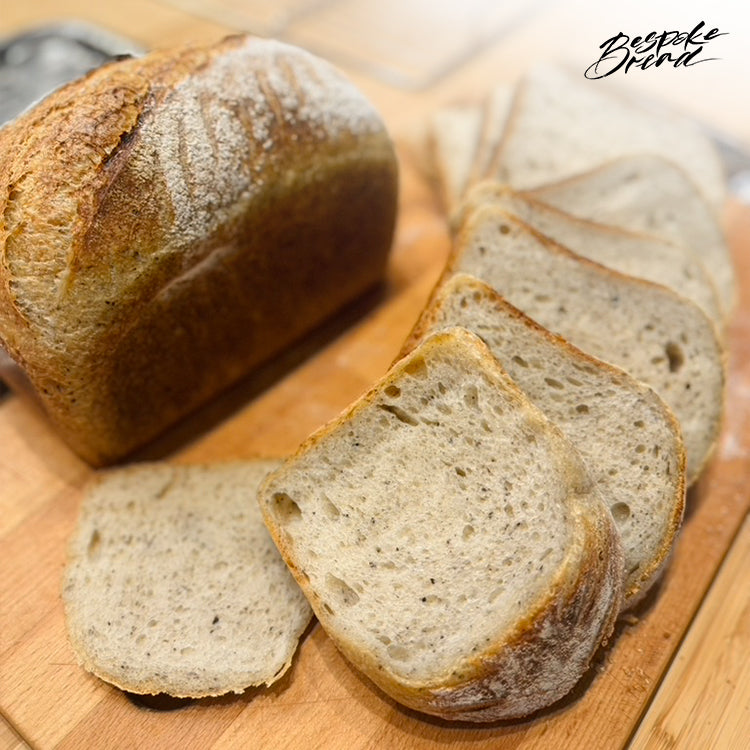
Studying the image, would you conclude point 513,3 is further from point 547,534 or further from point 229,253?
point 547,534

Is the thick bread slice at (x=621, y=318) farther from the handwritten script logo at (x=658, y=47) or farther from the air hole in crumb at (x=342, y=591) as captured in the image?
the air hole in crumb at (x=342, y=591)

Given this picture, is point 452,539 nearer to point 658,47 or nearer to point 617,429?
point 617,429

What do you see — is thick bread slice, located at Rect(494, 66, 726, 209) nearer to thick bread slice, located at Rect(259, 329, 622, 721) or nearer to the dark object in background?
thick bread slice, located at Rect(259, 329, 622, 721)

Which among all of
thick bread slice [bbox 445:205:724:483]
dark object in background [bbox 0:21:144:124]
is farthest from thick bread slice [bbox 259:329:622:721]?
dark object in background [bbox 0:21:144:124]

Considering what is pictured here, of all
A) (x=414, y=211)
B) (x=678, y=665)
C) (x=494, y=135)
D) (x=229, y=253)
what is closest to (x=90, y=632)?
(x=229, y=253)

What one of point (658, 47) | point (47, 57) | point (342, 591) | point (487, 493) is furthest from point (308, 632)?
point (47, 57)

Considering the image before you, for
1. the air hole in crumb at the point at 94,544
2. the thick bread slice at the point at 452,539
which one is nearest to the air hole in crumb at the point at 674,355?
the thick bread slice at the point at 452,539
